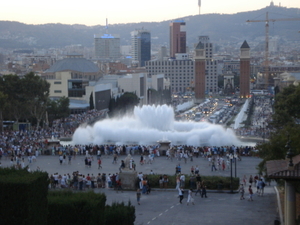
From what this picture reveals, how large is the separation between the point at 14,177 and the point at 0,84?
3575 centimetres

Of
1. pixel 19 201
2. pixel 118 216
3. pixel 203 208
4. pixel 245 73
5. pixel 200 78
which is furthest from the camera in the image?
pixel 245 73

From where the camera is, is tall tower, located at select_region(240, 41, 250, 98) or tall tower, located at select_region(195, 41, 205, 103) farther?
tall tower, located at select_region(240, 41, 250, 98)

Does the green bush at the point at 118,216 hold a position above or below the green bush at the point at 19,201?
below

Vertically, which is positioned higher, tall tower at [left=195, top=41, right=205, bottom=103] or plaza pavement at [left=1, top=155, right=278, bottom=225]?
tall tower at [left=195, top=41, right=205, bottom=103]

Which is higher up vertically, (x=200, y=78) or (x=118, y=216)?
(x=200, y=78)

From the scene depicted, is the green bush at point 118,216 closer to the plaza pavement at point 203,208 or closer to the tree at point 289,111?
the plaza pavement at point 203,208

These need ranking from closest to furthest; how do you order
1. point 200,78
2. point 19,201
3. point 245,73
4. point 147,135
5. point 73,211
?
1. point 19,201
2. point 73,211
3. point 147,135
4. point 200,78
5. point 245,73

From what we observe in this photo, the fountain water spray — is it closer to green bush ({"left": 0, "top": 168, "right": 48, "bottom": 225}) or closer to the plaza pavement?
the plaza pavement

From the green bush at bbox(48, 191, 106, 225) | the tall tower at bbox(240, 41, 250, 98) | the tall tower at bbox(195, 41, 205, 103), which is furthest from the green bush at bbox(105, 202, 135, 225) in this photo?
the tall tower at bbox(240, 41, 250, 98)

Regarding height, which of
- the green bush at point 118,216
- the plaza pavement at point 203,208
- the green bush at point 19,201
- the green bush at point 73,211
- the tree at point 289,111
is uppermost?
the tree at point 289,111

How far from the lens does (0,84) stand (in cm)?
4425

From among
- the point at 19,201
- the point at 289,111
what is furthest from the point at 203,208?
the point at 289,111

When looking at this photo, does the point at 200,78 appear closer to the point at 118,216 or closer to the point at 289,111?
the point at 289,111

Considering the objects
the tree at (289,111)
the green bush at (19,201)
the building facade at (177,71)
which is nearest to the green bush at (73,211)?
the green bush at (19,201)
